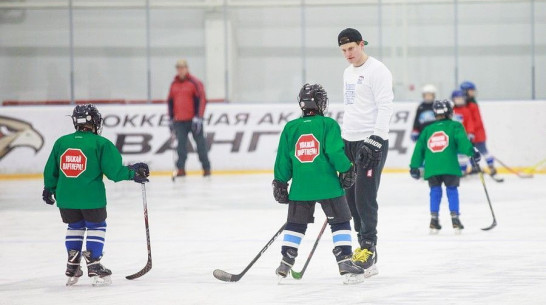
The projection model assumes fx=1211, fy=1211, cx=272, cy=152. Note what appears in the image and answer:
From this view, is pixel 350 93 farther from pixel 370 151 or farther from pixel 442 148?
pixel 442 148

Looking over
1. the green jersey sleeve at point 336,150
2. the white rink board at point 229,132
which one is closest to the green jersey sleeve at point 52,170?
the green jersey sleeve at point 336,150

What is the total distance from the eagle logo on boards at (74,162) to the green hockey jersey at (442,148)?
3.38 meters

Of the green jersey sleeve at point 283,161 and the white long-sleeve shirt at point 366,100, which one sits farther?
the white long-sleeve shirt at point 366,100

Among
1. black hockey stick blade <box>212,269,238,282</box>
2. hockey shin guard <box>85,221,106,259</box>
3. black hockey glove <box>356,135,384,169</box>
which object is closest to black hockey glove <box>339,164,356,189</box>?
black hockey glove <box>356,135,384,169</box>

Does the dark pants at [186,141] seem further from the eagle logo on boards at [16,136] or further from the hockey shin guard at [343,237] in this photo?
the hockey shin guard at [343,237]

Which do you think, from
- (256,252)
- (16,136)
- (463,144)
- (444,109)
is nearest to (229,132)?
(16,136)

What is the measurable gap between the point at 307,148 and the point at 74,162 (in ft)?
4.31

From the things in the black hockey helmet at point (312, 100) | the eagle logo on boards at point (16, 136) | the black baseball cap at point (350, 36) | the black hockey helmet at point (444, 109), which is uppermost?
the black baseball cap at point (350, 36)

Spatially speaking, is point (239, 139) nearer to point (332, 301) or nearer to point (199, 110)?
point (199, 110)

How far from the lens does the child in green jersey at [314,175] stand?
21.4 ft

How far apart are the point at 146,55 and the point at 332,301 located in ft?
45.8

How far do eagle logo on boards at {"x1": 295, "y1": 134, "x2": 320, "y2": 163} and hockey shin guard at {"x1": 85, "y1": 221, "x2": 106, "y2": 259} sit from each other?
1.20 meters

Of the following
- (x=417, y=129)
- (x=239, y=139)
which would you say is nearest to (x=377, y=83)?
(x=417, y=129)

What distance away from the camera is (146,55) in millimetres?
19516
